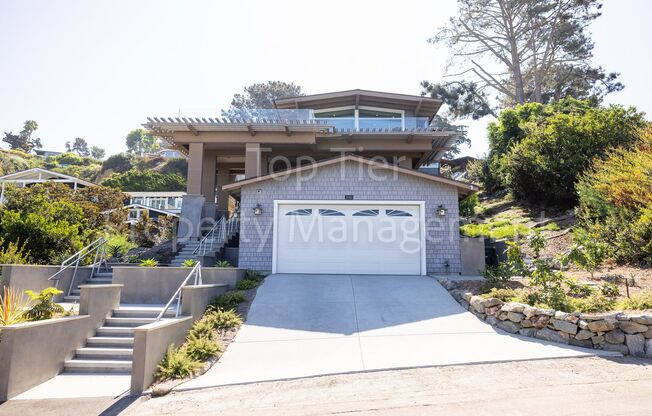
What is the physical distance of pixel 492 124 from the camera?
23.1 metres

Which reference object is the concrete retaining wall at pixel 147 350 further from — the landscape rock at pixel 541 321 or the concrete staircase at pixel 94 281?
the landscape rock at pixel 541 321

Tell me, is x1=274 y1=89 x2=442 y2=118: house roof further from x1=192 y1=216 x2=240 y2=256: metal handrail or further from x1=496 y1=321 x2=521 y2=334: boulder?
x1=496 y1=321 x2=521 y2=334: boulder

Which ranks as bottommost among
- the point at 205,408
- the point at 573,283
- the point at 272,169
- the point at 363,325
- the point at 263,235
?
the point at 205,408

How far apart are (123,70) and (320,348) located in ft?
34.4

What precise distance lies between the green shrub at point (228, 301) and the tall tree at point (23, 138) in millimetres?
83790

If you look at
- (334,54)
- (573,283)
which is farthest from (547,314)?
(334,54)

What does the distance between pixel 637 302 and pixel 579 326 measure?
1.08m

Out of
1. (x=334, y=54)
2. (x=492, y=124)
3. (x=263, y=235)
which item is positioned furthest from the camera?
(x=492, y=124)

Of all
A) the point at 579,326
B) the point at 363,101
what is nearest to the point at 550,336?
the point at 579,326

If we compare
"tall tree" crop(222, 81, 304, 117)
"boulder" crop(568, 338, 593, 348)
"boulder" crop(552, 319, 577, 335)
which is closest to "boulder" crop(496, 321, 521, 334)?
"boulder" crop(552, 319, 577, 335)

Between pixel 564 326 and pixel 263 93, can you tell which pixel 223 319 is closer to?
pixel 564 326

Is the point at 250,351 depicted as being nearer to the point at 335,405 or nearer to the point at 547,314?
the point at 335,405

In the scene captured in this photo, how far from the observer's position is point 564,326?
6539mm

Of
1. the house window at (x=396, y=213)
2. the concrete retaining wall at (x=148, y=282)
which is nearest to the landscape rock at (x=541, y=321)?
the house window at (x=396, y=213)
